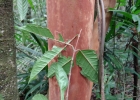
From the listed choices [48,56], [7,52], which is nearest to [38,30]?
[48,56]

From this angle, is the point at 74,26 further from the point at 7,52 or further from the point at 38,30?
the point at 7,52

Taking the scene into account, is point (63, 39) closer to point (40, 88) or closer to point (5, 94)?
point (5, 94)

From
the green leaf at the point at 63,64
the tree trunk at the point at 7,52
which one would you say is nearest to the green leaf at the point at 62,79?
the green leaf at the point at 63,64

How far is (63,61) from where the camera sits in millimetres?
399

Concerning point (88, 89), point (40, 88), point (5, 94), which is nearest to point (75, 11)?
point (88, 89)

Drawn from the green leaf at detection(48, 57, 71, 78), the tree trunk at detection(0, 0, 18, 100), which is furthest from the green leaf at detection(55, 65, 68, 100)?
the tree trunk at detection(0, 0, 18, 100)

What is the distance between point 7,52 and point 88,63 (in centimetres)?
24

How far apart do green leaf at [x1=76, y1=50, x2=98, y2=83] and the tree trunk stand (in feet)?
0.75

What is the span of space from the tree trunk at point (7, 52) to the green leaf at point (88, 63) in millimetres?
229

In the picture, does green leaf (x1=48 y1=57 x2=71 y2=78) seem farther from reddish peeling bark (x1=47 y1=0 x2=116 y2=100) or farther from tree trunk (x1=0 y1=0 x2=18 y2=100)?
tree trunk (x1=0 y1=0 x2=18 y2=100)

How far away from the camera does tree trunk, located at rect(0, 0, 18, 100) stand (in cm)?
54

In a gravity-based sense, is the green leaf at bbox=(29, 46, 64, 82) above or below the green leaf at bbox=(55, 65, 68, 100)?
above

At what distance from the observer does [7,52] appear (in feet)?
1.79

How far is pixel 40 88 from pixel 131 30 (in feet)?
A: 1.73
